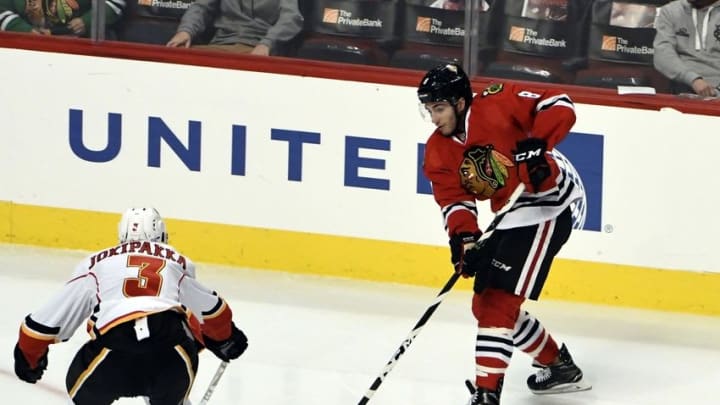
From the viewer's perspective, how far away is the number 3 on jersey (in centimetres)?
385

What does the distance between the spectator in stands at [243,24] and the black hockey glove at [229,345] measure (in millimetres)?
2049

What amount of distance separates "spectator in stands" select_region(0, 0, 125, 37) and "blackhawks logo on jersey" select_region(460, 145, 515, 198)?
2.12m

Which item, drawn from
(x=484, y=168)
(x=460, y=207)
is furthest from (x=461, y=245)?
(x=484, y=168)

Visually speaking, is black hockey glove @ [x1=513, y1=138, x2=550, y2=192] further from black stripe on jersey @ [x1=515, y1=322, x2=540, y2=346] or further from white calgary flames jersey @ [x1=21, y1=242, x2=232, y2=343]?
white calgary flames jersey @ [x1=21, y1=242, x2=232, y2=343]

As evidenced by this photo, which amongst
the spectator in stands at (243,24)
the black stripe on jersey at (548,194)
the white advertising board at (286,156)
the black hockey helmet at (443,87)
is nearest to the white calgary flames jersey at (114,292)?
the black hockey helmet at (443,87)

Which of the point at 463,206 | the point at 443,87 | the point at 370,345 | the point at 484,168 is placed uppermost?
the point at 443,87

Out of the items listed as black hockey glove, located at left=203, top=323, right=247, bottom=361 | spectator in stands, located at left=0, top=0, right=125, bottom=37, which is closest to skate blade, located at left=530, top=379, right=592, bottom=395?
black hockey glove, located at left=203, top=323, right=247, bottom=361

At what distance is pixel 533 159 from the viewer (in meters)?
4.42

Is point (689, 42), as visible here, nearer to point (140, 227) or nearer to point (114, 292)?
point (140, 227)

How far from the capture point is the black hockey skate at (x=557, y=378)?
16.3ft

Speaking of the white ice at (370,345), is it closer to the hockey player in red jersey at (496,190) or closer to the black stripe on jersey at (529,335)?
the black stripe on jersey at (529,335)

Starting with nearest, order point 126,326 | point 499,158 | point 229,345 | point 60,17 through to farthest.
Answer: point 126,326 → point 229,345 → point 499,158 → point 60,17

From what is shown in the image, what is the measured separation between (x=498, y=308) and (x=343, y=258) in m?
1.49

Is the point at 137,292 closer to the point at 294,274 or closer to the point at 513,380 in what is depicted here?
the point at 513,380
